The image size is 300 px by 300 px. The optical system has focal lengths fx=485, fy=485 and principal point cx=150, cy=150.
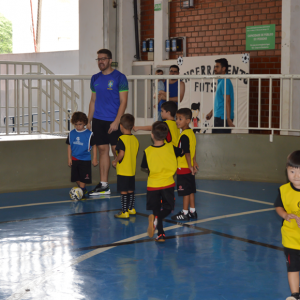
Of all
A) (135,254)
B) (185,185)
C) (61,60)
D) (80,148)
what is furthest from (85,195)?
(61,60)

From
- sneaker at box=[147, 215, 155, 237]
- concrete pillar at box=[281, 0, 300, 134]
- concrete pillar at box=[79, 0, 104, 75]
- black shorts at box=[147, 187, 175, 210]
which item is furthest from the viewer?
concrete pillar at box=[79, 0, 104, 75]

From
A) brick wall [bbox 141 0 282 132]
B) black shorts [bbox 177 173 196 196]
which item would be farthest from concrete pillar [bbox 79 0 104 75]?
black shorts [bbox 177 173 196 196]

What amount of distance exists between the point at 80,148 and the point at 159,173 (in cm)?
258

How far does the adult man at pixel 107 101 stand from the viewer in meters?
6.93

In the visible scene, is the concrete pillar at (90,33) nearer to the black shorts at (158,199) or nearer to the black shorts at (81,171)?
the black shorts at (81,171)

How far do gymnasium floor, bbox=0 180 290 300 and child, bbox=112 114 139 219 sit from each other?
25cm

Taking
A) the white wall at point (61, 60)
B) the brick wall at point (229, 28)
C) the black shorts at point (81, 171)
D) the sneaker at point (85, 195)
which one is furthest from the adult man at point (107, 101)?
the white wall at point (61, 60)

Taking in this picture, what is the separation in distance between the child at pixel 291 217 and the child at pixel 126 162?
8.85ft

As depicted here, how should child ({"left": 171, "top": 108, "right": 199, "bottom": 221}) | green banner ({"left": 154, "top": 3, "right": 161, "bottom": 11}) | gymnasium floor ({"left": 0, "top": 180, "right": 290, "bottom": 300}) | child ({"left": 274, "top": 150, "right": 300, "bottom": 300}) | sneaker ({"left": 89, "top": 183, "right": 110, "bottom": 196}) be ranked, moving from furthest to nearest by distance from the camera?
green banner ({"left": 154, "top": 3, "right": 161, "bottom": 11}) < sneaker ({"left": 89, "top": 183, "right": 110, "bottom": 196}) < child ({"left": 171, "top": 108, "right": 199, "bottom": 221}) < gymnasium floor ({"left": 0, "top": 180, "right": 290, "bottom": 300}) < child ({"left": 274, "top": 150, "right": 300, "bottom": 300})

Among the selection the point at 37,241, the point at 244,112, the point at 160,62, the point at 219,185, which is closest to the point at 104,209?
the point at 37,241

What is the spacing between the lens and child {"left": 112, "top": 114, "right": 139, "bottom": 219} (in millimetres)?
5656

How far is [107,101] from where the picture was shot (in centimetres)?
707

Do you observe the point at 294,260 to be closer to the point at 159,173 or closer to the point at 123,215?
the point at 159,173

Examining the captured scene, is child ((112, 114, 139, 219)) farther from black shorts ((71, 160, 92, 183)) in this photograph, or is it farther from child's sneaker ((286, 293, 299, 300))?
child's sneaker ((286, 293, 299, 300))
